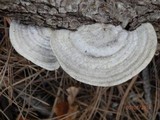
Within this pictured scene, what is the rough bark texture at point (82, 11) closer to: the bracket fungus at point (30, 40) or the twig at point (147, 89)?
the bracket fungus at point (30, 40)

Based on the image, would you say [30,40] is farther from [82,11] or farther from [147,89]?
[147,89]

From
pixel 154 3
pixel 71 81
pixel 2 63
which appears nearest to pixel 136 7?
pixel 154 3

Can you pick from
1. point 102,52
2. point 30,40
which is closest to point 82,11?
point 102,52

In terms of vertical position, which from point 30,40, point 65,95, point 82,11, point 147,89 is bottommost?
point 65,95

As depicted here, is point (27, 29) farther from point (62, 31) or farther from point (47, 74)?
point (47, 74)

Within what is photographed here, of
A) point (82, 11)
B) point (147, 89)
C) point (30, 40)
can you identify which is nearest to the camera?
point (82, 11)
